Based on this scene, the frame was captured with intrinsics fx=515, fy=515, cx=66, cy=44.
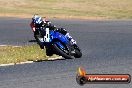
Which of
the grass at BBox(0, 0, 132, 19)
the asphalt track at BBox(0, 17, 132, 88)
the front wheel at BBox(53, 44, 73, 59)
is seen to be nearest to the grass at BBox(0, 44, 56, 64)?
→ the front wheel at BBox(53, 44, 73, 59)

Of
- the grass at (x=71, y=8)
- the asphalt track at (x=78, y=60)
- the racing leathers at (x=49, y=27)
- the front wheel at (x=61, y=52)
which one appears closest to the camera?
the asphalt track at (x=78, y=60)

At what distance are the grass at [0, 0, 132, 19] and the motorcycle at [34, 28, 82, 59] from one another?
2312 centimetres

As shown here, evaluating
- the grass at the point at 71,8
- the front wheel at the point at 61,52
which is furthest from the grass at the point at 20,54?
the grass at the point at 71,8

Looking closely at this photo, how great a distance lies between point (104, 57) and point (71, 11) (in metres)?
27.2

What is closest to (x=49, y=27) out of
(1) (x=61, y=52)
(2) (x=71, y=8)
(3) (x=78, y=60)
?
(1) (x=61, y=52)

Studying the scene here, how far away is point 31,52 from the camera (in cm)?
1956

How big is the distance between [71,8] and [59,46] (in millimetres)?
29935

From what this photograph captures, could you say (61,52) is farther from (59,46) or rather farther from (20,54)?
(20,54)

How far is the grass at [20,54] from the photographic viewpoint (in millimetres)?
17386

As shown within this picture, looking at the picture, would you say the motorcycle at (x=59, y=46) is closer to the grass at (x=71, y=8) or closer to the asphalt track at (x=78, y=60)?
the asphalt track at (x=78, y=60)

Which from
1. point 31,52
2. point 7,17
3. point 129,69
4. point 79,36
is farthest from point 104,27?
point 129,69

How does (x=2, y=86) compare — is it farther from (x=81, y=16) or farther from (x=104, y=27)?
(x=81, y=16)

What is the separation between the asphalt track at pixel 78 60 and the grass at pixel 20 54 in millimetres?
1149

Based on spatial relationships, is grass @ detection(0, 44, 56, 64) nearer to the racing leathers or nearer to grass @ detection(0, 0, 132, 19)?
the racing leathers
